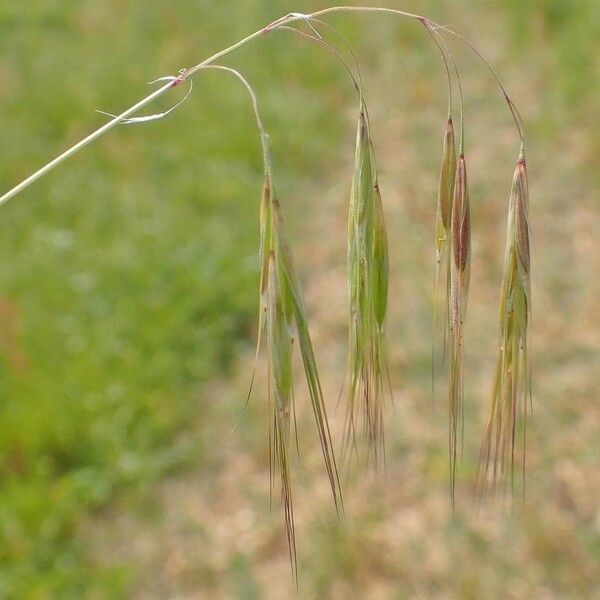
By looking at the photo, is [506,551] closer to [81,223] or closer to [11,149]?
[81,223]

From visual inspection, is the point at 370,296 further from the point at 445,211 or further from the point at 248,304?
the point at 248,304

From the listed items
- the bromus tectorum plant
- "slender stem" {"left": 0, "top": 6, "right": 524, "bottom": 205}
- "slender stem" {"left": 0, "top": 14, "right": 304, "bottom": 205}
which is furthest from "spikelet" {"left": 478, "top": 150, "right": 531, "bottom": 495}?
"slender stem" {"left": 0, "top": 14, "right": 304, "bottom": 205}

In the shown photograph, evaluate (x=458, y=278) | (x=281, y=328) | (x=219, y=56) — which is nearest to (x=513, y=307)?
(x=458, y=278)

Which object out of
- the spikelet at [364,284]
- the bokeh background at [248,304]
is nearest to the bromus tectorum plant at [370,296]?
the spikelet at [364,284]

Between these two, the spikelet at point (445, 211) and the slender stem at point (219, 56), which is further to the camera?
the spikelet at point (445, 211)

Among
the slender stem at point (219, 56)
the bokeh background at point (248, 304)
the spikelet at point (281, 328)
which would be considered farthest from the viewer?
the bokeh background at point (248, 304)

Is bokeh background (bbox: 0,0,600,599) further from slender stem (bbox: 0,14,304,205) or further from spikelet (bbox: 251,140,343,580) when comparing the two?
slender stem (bbox: 0,14,304,205)

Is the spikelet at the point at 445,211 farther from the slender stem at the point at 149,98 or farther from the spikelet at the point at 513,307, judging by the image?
the slender stem at the point at 149,98
